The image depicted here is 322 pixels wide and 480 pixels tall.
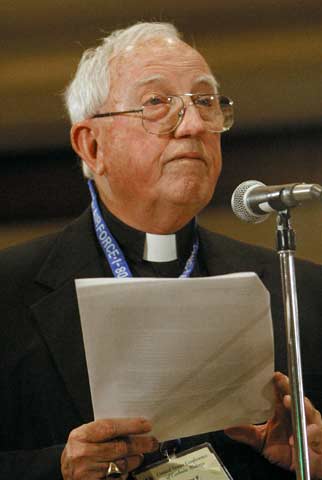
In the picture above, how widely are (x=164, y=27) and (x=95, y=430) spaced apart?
1.16m

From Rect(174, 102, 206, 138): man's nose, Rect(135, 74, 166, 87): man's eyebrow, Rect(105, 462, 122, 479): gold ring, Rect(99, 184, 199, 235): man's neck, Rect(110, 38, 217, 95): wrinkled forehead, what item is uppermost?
Rect(110, 38, 217, 95): wrinkled forehead

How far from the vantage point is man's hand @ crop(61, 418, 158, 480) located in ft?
4.88

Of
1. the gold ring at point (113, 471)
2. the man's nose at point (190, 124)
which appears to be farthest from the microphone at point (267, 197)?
the man's nose at point (190, 124)

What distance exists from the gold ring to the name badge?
142mm

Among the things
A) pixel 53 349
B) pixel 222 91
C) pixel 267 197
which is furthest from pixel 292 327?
pixel 222 91

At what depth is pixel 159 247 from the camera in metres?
2.19

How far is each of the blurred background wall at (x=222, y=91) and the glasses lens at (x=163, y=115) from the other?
2.31 feet

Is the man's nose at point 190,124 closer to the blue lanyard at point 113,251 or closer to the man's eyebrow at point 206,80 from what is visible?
the man's eyebrow at point 206,80

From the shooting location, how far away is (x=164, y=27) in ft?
7.30

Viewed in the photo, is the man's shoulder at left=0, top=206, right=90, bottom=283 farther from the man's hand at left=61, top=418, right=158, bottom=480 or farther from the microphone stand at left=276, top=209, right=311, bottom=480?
the microphone stand at left=276, top=209, right=311, bottom=480

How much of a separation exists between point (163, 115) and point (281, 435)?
801mm

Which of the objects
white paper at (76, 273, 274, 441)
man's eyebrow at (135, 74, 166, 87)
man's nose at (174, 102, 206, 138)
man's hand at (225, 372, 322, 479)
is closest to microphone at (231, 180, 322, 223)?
white paper at (76, 273, 274, 441)

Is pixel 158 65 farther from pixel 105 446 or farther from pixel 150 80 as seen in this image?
pixel 105 446

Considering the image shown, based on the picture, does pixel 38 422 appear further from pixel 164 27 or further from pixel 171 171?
pixel 164 27
